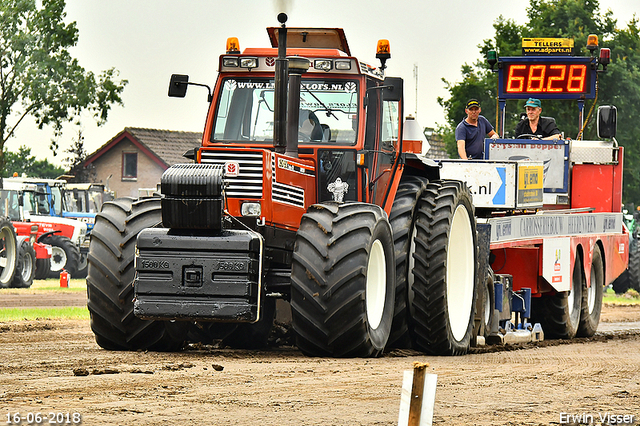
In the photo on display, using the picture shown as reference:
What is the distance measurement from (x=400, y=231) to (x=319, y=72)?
1632 millimetres

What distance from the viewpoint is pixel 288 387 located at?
7.71 m

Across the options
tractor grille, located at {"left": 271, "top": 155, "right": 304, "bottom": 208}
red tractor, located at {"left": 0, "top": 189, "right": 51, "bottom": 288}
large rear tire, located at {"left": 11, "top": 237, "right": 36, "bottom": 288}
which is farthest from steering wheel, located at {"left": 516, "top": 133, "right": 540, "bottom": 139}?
large rear tire, located at {"left": 11, "top": 237, "right": 36, "bottom": 288}

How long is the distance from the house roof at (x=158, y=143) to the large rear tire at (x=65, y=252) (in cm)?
2582

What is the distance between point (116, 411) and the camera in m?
6.50

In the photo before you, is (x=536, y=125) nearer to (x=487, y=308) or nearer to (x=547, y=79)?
(x=547, y=79)

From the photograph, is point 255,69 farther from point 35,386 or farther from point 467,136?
point 467,136

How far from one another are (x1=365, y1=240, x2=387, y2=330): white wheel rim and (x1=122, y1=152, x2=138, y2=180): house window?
5074cm

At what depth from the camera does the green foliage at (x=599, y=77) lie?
3853 centimetres

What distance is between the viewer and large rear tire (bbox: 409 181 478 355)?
10.4 meters

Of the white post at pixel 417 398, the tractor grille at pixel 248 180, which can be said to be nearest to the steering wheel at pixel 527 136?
the tractor grille at pixel 248 180

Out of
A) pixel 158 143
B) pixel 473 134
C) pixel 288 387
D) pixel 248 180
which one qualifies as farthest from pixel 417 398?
pixel 158 143

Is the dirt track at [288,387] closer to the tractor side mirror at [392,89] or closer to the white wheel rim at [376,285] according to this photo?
the white wheel rim at [376,285]

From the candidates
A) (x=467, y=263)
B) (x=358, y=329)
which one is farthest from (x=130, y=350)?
(x=467, y=263)

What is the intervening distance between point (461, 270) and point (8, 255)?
56.6 feet
